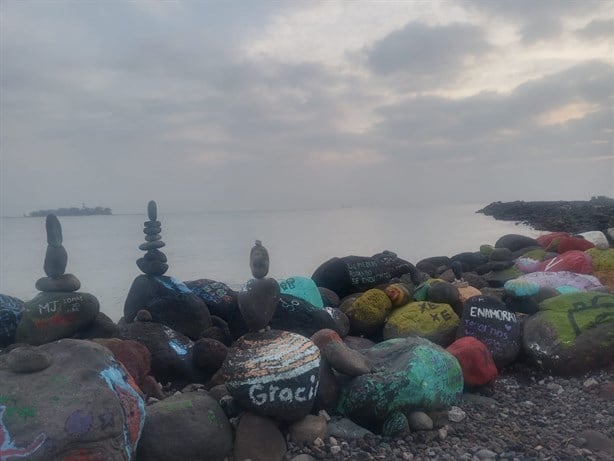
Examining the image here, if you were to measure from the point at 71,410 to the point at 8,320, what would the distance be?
301cm

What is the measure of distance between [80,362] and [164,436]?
86 centimetres

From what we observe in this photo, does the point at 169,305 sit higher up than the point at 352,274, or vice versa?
the point at 352,274

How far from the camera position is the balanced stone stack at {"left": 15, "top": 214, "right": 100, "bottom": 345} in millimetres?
5918

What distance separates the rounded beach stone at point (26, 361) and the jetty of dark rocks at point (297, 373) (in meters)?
0.01

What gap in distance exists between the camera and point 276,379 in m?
4.68

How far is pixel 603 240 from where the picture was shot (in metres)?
13.1

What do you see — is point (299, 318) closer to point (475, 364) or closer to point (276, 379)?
point (475, 364)

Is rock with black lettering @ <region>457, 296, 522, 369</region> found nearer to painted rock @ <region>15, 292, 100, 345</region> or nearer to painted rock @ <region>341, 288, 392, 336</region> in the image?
painted rock @ <region>341, 288, 392, 336</region>

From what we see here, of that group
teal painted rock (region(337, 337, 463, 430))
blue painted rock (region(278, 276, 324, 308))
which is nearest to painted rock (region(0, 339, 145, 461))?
teal painted rock (region(337, 337, 463, 430))

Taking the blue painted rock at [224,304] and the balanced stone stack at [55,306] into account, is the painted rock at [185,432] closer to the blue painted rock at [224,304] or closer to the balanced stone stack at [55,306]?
the balanced stone stack at [55,306]

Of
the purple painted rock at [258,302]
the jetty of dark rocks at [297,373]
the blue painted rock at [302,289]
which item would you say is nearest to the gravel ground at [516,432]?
the jetty of dark rocks at [297,373]

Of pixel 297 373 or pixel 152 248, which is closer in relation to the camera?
pixel 297 373

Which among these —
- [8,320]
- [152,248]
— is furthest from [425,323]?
[8,320]

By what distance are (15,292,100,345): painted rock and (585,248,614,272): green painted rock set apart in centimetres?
910
